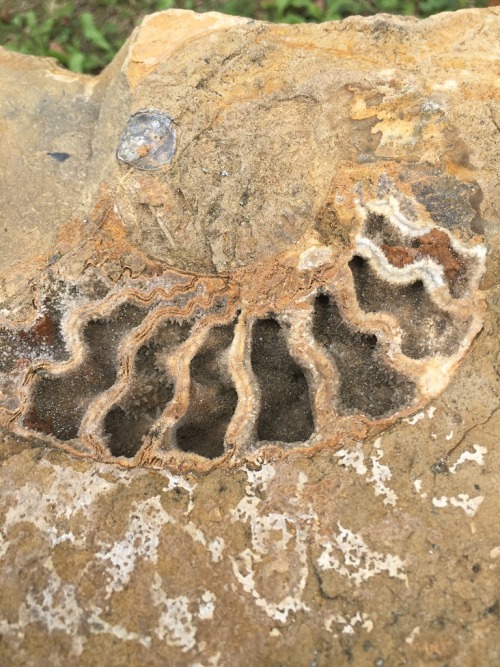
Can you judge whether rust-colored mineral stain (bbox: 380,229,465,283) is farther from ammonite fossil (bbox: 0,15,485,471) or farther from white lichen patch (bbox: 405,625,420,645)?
white lichen patch (bbox: 405,625,420,645)

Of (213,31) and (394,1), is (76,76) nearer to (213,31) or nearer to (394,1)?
(213,31)

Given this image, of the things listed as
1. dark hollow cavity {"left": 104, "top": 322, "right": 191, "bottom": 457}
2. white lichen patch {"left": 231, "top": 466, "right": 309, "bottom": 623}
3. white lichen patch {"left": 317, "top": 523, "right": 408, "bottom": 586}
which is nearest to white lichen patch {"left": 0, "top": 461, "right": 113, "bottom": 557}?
dark hollow cavity {"left": 104, "top": 322, "right": 191, "bottom": 457}

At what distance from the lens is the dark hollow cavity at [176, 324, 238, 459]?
325cm

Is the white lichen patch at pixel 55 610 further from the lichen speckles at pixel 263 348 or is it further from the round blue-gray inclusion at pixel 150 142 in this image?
the round blue-gray inclusion at pixel 150 142

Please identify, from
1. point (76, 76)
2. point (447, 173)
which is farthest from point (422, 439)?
point (76, 76)

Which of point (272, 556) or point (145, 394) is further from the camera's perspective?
point (145, 394)

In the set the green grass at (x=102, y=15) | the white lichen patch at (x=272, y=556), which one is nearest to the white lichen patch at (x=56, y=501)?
the white lichen patch at (x=272, y=556)

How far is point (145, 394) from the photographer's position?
10.9ft

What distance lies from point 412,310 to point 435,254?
33 cm

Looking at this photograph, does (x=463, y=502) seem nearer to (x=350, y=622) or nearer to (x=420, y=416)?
(x=420, y=416)

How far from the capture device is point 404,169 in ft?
11.1

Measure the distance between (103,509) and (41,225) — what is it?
5.44 ft

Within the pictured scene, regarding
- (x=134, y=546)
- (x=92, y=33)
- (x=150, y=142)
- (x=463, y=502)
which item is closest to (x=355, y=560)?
(x=463, y=502)

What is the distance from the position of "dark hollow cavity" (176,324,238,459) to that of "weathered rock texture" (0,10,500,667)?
0.8 inches
